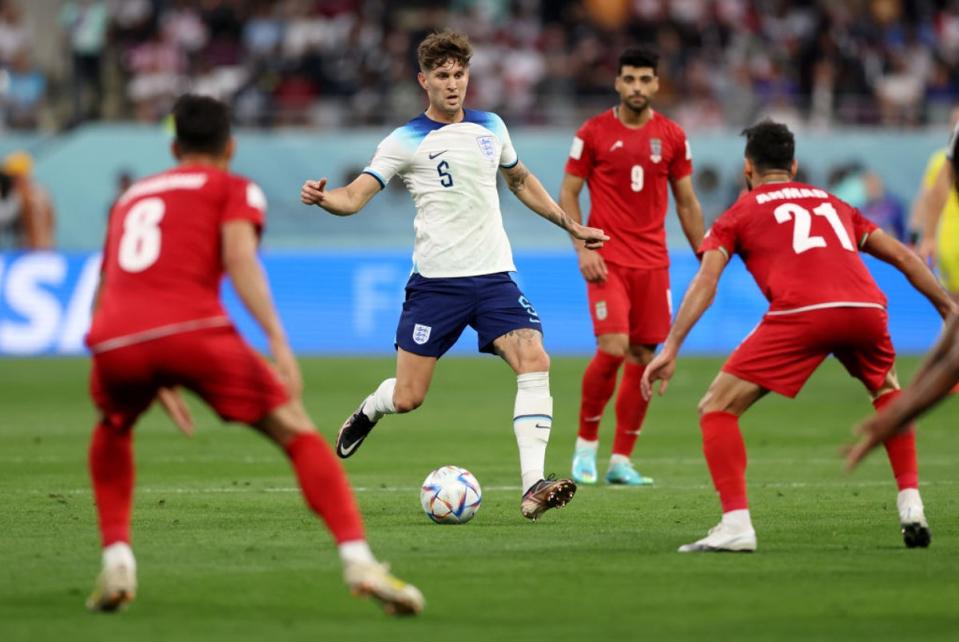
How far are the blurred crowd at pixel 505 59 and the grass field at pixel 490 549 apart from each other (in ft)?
48.2

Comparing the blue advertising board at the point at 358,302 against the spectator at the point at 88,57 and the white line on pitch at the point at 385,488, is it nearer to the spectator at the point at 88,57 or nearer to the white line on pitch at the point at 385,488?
the spectator at the point at 88,57

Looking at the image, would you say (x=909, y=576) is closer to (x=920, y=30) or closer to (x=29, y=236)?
(x=29, y=236)

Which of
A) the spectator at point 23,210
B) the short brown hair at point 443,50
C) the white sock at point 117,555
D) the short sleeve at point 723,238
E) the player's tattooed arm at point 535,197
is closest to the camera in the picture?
the white sock at point 117,555

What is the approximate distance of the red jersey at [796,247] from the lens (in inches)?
315

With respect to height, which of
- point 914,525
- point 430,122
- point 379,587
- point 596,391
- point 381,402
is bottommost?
point 596,391

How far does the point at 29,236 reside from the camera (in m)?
23.8

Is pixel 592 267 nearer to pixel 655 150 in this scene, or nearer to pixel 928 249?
pixel 655 150

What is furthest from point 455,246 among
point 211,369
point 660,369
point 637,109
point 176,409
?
point 211,369

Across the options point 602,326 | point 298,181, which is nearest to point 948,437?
point 602,326

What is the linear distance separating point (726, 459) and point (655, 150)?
4.29m

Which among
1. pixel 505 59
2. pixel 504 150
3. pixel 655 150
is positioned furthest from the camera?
pixel 505 59

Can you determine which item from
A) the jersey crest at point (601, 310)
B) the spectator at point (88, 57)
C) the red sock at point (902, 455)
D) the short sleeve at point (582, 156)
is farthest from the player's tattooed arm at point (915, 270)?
the spectator at point (88, 57)

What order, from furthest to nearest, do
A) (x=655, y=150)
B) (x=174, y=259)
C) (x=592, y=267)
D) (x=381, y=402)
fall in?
(x=655, y=150) → (x=592, y=267) → (x=381, y=402) → (x=174, y=259)

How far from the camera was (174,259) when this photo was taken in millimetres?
6355
